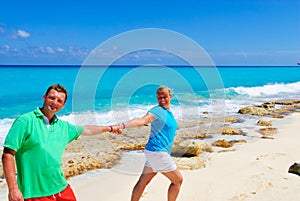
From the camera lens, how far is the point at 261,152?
28.4 feet

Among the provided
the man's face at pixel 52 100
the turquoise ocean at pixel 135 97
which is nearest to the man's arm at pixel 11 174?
the man's face at pixel 52 100

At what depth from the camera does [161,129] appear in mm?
4328

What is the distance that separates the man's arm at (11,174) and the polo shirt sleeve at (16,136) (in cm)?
6

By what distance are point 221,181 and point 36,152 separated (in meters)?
4.20

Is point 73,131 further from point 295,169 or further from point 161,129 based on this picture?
point 295,169

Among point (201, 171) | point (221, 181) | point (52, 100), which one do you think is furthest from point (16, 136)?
point (201, 171)

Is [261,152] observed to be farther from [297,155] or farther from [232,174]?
[232,174]

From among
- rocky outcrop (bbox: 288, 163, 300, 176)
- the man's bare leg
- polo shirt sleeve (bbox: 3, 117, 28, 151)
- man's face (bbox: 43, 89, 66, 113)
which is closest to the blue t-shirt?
the man's bare leg

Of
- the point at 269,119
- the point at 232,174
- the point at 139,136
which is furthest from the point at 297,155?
the point at 269,119

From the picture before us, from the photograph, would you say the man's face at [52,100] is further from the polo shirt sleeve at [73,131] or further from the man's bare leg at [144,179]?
the man's bare leg at [144,179]

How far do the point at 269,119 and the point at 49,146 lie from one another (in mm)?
14255

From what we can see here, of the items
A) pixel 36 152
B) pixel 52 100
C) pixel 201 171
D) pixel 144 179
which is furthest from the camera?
pixel 201 171

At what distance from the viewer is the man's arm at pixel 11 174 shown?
2.77 meters

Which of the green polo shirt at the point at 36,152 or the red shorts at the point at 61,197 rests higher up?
the green polo shirt at the point at 36,152
